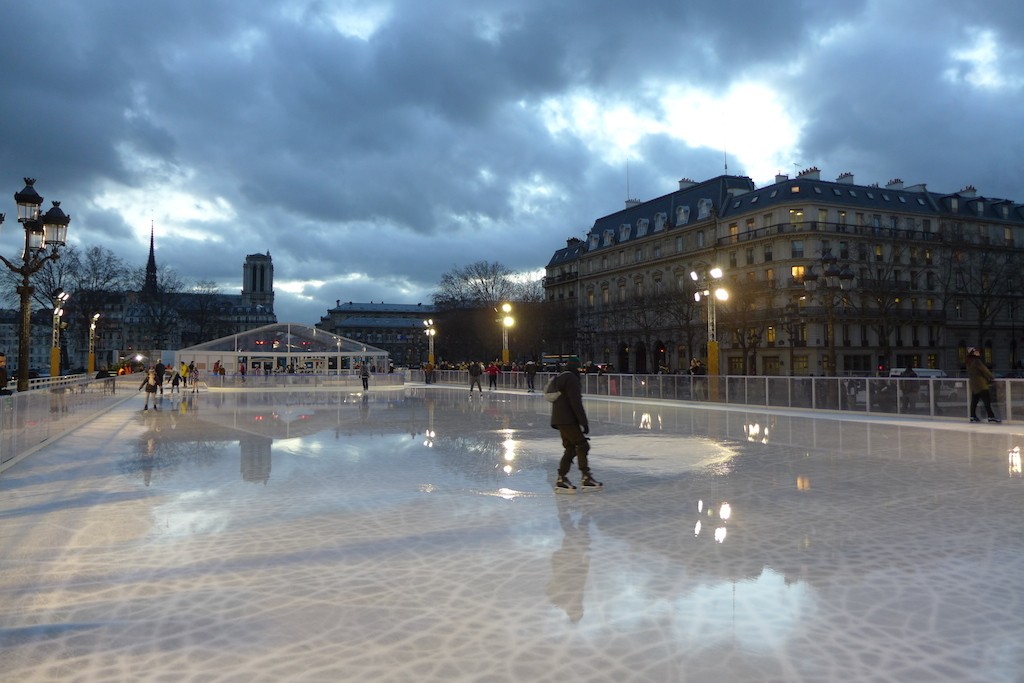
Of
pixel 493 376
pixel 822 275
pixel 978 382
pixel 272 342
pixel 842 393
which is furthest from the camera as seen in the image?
pixel 822 275

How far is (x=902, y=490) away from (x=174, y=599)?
755cm

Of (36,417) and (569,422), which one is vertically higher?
(569,422)

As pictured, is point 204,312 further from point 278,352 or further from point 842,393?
point 842,393

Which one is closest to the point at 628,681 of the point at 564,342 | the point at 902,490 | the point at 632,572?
the point at 632,572

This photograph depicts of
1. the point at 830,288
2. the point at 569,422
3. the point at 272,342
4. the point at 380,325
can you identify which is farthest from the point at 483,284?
the point at 380,325

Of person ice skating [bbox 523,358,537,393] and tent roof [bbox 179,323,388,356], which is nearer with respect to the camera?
person ice skating [bbox 523,358,537,393]

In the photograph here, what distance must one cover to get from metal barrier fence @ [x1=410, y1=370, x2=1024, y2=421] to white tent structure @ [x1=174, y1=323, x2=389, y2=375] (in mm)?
25890

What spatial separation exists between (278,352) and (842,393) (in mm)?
37465

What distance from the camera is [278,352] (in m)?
47.1

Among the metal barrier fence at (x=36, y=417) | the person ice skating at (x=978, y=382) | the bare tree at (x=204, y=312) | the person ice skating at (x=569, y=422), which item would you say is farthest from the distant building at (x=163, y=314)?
the person ice skating at (x=978, y=382)

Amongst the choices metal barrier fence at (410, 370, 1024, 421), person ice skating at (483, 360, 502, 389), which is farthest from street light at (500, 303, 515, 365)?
metal barrier fence at (410, 370, 1024, 421)

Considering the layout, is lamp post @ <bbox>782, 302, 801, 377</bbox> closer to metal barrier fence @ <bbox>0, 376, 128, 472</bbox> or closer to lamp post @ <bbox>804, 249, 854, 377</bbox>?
lamp post @ <bbox>804, 249, 854, 377</bbox>

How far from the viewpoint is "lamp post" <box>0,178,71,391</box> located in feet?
47.6

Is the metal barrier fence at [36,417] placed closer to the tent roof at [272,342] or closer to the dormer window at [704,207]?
the tent roof at [272,342]
